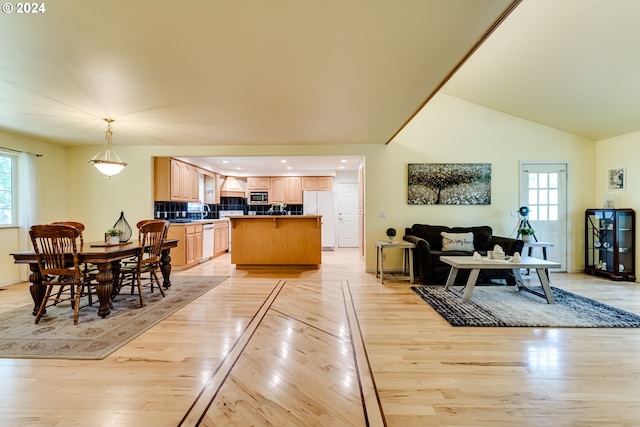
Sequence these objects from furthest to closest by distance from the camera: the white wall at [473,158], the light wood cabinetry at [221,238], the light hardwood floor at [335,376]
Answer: the light wood cabinetry at [221,238] → the white wall at [473,158] → the light hardwood floor at [335,376]

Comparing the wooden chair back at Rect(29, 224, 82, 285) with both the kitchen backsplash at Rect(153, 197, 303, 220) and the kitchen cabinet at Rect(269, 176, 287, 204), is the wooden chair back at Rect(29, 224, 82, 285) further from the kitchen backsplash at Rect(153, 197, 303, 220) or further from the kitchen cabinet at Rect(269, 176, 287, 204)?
the kitchen cabinet at Rect(269, 176, 287, 204)

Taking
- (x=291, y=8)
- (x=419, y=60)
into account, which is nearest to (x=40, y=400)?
(x=291, y=8)

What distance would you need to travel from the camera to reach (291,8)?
1.79m

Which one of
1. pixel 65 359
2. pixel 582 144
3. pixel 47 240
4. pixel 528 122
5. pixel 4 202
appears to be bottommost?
pixel 65 359

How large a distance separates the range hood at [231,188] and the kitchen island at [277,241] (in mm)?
3266

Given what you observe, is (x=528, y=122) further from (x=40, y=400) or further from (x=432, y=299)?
(x=40, y=400)

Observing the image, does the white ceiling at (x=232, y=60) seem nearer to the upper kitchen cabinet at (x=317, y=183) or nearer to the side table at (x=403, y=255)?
the side table at (x=403, y=255)

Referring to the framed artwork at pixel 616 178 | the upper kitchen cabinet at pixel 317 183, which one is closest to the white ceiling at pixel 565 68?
the framed artwork at pixel 616 178

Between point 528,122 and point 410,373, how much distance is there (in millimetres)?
5282

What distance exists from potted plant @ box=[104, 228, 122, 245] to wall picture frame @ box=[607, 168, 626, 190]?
7.72 m

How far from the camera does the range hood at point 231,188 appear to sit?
28.2 ft

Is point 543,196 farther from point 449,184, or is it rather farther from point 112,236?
point 112,236

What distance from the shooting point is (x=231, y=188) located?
28.3 ft

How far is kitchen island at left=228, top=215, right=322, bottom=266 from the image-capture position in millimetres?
5621
